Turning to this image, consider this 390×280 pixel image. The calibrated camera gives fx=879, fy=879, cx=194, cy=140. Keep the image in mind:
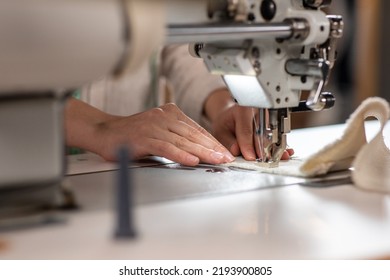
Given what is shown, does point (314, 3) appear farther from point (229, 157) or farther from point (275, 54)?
point (229, 157)

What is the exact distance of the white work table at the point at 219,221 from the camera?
927 millimetres

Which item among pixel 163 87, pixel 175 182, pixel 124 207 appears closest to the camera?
pixel 124 207

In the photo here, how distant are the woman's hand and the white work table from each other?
68 millimetres

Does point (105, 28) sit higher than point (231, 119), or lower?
higher

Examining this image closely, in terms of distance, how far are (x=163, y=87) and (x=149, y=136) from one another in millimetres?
733

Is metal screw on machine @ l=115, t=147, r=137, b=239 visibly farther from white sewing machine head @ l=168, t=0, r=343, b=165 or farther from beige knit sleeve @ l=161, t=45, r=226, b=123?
beige knit sleeve @ l=161, t=45, r=226, b=123

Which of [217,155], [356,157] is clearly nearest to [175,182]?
[217,155]

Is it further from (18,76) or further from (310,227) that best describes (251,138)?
(18,76)

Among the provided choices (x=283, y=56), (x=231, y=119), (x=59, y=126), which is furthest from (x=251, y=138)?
(x=59, y=126)

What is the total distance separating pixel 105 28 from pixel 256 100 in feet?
1.31

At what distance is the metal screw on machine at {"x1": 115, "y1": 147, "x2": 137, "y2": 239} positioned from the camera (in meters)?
0.92

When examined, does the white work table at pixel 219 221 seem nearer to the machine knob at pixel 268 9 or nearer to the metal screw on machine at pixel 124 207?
the metal screw on machine at pixel 124 207

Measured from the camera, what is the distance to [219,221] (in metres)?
1.02

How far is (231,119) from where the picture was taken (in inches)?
59.9
